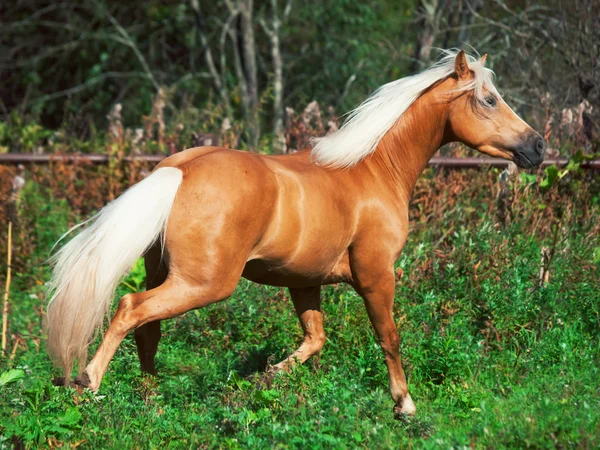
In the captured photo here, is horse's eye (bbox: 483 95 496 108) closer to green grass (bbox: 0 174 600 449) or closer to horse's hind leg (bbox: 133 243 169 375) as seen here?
green grass (bbox: 0 174 600 449)

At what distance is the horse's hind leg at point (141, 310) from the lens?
12.8ft

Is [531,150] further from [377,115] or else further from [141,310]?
[141,310]

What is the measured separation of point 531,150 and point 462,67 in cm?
66

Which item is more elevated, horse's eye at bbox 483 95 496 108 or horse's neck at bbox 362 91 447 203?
horse's eye at bbox 483 95 496 108

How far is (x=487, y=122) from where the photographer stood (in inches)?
191

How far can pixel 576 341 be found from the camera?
218 inches

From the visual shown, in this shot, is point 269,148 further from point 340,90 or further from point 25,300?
point 340,90

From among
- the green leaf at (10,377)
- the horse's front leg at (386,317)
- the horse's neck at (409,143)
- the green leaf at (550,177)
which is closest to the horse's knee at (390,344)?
the horse's front leg at (386,317)

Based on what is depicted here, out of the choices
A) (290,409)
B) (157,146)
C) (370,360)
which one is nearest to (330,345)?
(370,360)

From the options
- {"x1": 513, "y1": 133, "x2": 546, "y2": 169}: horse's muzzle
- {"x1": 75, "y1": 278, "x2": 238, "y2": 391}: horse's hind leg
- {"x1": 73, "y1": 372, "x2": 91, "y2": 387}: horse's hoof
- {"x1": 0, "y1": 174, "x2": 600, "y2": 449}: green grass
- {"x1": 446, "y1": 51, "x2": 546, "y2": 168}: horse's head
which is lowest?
{"x1": 0, "y1": 174, "x2": 600, "y2": 449}: green grass

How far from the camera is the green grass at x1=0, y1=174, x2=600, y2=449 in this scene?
3812 mm

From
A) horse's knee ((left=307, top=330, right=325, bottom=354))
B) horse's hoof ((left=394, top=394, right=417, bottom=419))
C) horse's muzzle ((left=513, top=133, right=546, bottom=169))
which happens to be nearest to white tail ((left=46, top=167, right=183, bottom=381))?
horse's knee ((left=307, top=330, right=325, bottom=354))

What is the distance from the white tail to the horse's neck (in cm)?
147

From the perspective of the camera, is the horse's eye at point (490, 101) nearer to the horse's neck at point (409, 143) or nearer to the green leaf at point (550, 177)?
the horse's neck at point (409, 143)
